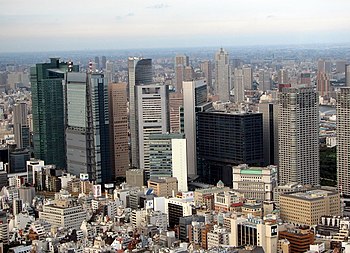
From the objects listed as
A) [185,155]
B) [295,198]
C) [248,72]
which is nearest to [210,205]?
[295,198]

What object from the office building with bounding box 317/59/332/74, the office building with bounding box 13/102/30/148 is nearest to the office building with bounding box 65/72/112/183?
the office building with bounding box 13/102/30/148

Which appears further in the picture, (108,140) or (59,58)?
(108,140)

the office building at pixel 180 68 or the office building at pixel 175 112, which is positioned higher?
the office building at pixel 180 68

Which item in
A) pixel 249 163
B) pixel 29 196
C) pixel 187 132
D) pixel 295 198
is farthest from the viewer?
pixel 187 132

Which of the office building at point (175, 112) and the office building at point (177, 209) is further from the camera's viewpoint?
the office building at point (175, 112)

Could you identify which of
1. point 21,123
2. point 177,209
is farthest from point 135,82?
point 177,209

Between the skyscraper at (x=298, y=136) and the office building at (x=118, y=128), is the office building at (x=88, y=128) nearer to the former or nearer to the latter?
the office building at (x=118, y=128)

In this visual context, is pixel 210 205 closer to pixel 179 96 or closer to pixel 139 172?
pixel 139 172

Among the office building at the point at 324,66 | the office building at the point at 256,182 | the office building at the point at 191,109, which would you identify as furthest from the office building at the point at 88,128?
the office building at the point at 324,66
